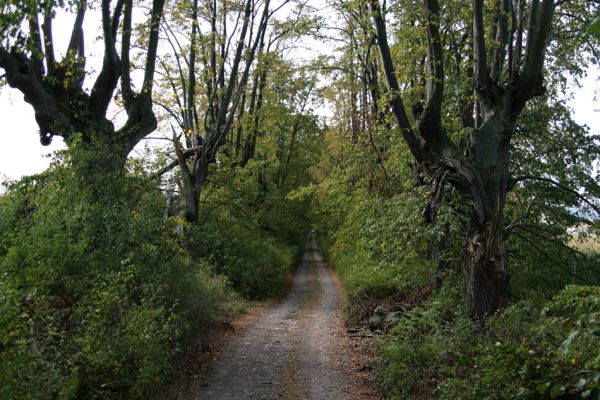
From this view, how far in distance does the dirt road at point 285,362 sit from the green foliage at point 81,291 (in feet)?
4.30

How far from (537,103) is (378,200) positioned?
16.5ft

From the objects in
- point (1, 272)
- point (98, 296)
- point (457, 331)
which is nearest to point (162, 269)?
point (98, 296)

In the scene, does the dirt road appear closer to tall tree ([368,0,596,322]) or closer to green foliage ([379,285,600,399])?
green foliage ([379,285,600,399])

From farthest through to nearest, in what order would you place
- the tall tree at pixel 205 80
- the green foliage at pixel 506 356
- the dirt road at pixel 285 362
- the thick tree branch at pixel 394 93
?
the tall tree at pixel 205 80
the thick tree branch at pixel 394 93
the dirt road at pixel 285 362
the green foliage at pixel 506 356

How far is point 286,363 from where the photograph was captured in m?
10.8

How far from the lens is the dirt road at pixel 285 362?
346 inches

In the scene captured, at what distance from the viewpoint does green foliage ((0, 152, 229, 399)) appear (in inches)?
195

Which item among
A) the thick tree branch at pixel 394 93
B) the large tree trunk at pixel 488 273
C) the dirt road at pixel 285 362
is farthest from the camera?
the thick tree branch at pixel 394 93

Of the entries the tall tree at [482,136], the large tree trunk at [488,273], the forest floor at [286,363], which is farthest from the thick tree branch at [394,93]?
the forest floor at [286,363]

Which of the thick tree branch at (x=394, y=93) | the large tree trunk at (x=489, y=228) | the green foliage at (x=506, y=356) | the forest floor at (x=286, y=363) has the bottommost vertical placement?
the forest floor at (x=286, y=363)

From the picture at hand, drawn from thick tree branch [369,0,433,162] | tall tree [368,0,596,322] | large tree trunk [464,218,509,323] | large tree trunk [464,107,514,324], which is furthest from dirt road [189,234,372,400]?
thick tree branch [369,0,433,162]

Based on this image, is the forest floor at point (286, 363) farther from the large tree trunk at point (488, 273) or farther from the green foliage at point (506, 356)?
the large tree trunk at point (488, 273)

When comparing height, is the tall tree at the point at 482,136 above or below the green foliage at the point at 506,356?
above

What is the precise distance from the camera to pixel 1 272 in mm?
5621
